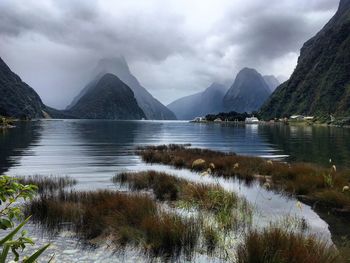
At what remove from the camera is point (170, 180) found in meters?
23.3

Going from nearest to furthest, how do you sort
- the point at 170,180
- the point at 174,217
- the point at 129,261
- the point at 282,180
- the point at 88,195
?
the point at 129,261
the point at 174,217
the point at 88,195
the point at 170,180
the point at 282,180

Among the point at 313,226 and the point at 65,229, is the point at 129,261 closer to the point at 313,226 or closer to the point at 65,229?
the point at 65,229

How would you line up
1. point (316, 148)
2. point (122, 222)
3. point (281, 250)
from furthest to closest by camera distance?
point (316, 148) → point (122, 222) → point (281, 250)

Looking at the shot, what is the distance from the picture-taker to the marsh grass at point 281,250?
895 cm

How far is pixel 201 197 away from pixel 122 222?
19.4ft

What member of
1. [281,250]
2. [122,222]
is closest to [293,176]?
[122,222]

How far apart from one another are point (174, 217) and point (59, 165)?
26.9 m

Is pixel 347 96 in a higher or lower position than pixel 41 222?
higher

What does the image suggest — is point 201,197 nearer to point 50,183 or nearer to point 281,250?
point 281,250

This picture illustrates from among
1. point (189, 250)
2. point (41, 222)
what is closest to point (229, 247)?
point (189, 250)

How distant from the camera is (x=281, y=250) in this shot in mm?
9188

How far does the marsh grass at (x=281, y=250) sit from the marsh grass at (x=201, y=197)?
4044mm

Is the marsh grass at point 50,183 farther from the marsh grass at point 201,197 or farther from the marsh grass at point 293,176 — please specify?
the marsh grass at point 293,176

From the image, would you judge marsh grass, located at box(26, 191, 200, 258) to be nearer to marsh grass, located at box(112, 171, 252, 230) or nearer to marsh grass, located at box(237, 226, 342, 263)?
marsh grass, located at box(112, 171, 252, 230)
